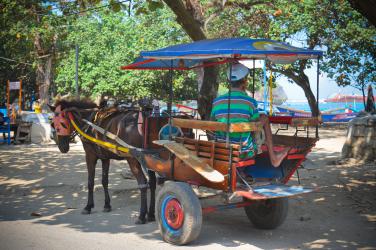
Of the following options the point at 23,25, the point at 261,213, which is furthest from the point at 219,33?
the point at 261,213

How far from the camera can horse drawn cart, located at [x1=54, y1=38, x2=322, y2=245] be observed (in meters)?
5.29

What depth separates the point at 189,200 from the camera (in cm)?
543

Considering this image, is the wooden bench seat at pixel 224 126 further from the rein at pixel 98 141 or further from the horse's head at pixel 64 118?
the horse's head at pixel 64 118

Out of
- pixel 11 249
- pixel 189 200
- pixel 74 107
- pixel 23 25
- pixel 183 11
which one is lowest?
pixel 11 249

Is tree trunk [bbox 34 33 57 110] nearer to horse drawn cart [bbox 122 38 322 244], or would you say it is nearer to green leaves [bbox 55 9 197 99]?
green leaves [bbox 55 9 197 99]

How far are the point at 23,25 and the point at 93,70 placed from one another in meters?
12.4

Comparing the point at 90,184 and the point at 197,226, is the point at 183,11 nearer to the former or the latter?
the point at 90,184

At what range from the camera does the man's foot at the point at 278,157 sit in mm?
5641

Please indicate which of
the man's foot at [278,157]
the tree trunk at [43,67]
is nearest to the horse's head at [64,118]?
the man's foot at [278,157]

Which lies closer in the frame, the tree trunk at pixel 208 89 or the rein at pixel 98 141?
the rein at pixel 98 141

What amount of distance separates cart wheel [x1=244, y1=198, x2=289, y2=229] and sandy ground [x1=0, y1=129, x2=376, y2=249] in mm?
121

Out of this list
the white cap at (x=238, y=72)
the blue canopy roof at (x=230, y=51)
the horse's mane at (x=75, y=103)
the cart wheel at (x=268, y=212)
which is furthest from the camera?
the horse's mane at (x=75, y=103)

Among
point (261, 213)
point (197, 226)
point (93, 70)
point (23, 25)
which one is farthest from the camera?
point (93, 70)

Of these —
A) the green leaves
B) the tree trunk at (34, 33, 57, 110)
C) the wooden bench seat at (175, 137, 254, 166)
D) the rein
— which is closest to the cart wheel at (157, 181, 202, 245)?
the wooden bench seat at (175, 137, 254, 166)
